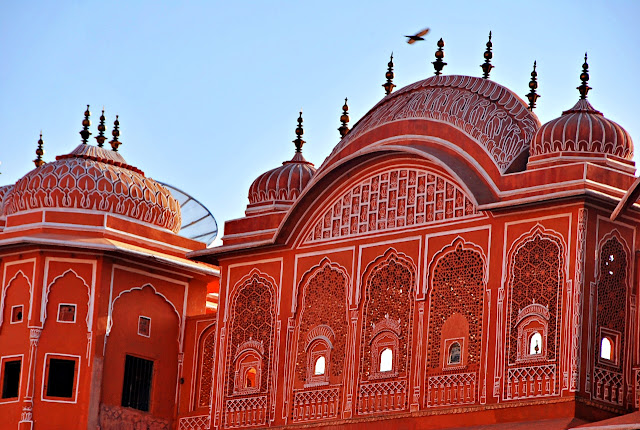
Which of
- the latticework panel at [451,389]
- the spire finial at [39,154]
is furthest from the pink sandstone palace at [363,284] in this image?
the spire finial at [39,154]

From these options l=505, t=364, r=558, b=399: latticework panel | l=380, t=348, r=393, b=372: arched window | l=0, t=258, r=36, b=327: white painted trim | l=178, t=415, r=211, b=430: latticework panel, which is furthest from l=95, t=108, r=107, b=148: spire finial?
l=505, t=364, r=558, b=399: latticework panel

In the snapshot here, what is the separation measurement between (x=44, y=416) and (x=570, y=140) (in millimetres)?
8374

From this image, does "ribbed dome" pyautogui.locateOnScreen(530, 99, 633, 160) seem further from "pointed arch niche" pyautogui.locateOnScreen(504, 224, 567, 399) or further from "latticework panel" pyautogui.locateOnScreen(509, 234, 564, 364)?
"latticework panel" pyautogui.locateOnScreen(509, 234, 564, 364)

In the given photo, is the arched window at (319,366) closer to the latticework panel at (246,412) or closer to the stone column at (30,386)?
the latticework panel at (246,412)

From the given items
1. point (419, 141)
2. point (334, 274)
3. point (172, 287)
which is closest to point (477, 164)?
point (419, 141)

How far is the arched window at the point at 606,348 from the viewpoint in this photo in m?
18.8

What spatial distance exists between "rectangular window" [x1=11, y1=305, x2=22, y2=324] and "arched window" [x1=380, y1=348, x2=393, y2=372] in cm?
573

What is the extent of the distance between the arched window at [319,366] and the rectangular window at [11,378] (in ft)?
14.8

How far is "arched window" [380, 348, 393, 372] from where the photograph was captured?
2047 cm

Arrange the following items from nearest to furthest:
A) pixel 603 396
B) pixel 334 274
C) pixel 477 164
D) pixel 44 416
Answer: pixel 603 396 → pixel 477 164 → pixel 334 274 → pixel 44 416

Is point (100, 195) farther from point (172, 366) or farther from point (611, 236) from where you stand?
point (611, 236)

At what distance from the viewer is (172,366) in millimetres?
24016

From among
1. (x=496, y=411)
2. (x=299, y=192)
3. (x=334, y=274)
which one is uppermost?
(x=299, y=192)

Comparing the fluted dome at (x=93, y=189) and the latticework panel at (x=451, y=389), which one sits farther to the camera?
the fluted dome at (x=93, y=189)
